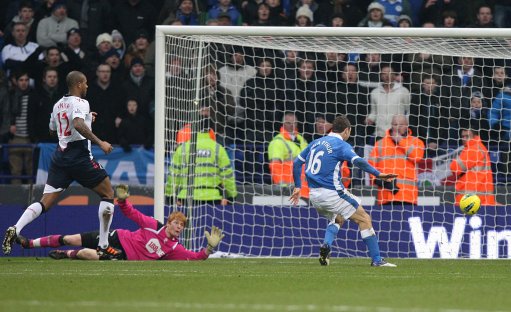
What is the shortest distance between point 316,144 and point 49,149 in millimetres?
6051

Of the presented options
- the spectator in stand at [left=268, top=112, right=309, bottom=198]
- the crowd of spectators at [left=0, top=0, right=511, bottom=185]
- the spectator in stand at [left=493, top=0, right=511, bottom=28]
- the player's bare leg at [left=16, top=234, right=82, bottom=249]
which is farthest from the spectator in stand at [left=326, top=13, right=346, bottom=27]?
the player's bare leg at [left=16, top=234, right=82, bottom=249]

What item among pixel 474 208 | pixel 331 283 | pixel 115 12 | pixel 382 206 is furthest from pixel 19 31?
pixel 331 283

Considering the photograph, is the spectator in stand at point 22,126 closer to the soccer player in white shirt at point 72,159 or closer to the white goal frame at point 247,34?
the white goal frame at point 247,34

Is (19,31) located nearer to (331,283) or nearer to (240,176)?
(240,176)

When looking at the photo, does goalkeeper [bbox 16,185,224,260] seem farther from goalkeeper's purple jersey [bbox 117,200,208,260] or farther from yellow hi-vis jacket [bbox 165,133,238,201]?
yellow hi-vis jacket [bbox 165,133,238,201]

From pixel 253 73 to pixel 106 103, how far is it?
2704 millimetres

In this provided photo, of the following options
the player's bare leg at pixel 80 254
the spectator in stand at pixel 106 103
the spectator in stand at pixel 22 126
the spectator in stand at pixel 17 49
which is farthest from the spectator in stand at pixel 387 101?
the spectator in stand at pixel 17 49

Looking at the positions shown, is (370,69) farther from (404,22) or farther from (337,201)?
(337,201)

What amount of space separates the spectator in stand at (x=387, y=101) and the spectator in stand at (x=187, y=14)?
14.0 feet

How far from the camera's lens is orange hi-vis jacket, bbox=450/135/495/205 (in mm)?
17344

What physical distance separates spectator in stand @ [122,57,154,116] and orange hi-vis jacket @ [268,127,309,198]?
314cm

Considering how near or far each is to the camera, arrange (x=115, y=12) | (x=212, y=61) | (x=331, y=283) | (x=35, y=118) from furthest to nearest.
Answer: (x=115, y=12), (x=35, y=118), (x=212, y=61), (x=331, y=283)

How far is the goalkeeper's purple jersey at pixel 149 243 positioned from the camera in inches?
581

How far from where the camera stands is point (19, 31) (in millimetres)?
20594
